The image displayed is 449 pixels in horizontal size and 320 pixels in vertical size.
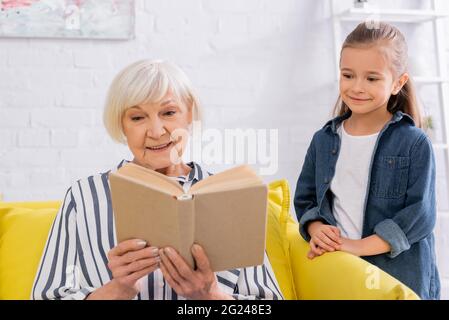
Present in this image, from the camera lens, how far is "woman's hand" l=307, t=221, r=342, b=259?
1537 mm

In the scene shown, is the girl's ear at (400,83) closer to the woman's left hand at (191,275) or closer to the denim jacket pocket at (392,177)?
the denim jacket pocket at (392,177)

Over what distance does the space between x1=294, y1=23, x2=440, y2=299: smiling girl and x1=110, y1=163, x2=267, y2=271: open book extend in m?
0.42

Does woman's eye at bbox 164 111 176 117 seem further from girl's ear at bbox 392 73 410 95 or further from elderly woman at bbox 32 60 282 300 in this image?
girl's ear at bbox 392 73 410 95

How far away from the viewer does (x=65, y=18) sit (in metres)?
2.63

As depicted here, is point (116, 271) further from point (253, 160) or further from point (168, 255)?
point (253, 160)

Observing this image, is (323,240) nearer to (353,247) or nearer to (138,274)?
(353,247)

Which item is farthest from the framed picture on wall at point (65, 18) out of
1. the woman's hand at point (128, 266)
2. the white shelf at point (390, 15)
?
the woman's hand at point (128, 266)

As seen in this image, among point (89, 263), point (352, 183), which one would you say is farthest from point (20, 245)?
point (352, 183)

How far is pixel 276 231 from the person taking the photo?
171cm

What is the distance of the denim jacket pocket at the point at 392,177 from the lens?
1569 millimetres

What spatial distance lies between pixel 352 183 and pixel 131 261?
68 centimetres

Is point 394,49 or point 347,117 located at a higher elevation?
point 394,49

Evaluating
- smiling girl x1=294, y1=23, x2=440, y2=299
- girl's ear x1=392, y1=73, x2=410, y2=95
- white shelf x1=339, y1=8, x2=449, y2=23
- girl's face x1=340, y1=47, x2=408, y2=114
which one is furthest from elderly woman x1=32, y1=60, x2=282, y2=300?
white shelf x1=339, y1=8, x2=449, y2=23
